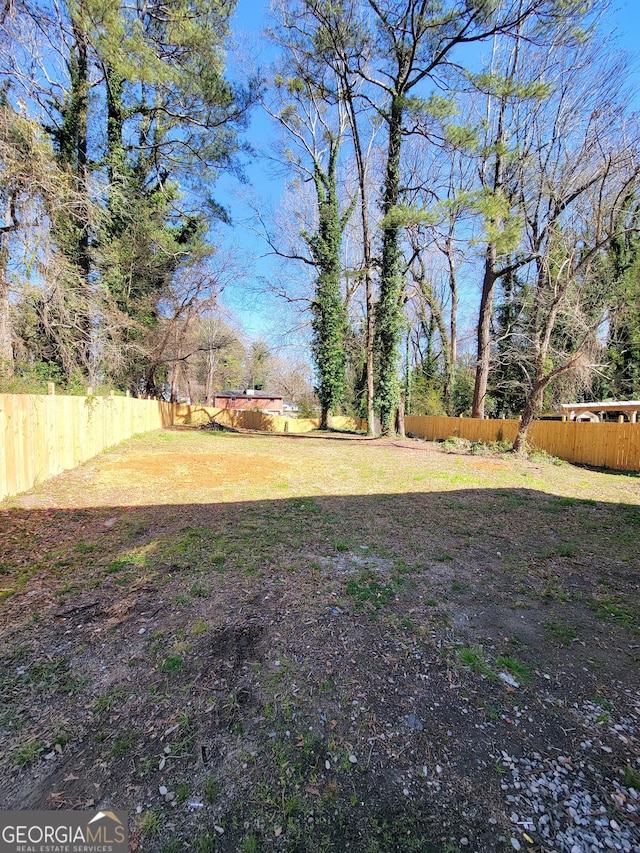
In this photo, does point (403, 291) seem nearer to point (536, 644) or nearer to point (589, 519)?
point (589, 519)

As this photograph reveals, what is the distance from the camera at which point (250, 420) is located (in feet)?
80.6

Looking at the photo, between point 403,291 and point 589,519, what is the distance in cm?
1204

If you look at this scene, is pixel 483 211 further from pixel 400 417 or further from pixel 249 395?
pixel 249 395

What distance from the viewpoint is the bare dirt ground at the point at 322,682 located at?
4.38 ft

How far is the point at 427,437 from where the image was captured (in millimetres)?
18828

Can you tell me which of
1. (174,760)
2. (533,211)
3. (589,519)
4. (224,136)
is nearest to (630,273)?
(533,211)

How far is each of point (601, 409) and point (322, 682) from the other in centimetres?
1584

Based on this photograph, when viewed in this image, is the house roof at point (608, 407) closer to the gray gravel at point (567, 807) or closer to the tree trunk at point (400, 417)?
the tree trunk at point (400, 417)

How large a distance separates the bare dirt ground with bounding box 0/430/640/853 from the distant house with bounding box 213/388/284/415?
32.9 m

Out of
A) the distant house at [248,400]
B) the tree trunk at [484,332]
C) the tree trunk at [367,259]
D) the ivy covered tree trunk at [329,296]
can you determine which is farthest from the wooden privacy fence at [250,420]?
the distant house at [248,400]

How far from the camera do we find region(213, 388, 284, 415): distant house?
36.6 m

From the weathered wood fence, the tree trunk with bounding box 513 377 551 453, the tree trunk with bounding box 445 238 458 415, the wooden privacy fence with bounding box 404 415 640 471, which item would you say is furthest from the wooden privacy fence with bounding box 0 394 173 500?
the tree trunk with bounding box 445 238 458 415

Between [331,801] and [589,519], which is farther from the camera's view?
[589,519]

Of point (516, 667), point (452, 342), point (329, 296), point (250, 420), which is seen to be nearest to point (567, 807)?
point (516, 667)
